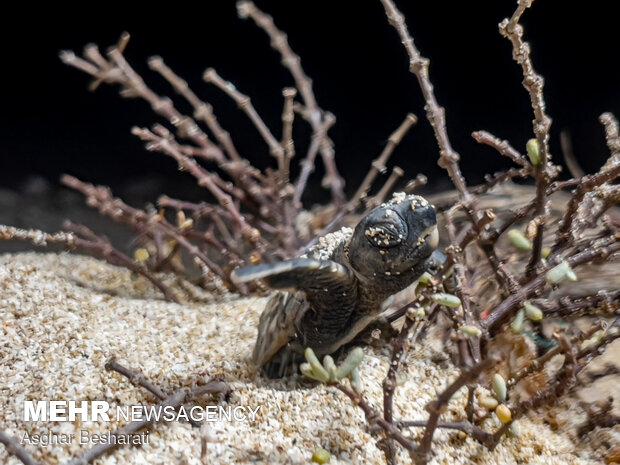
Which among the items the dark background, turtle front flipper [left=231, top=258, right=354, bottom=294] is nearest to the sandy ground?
turtle front flipper [left=231, top=258, right=354, bottom=294]

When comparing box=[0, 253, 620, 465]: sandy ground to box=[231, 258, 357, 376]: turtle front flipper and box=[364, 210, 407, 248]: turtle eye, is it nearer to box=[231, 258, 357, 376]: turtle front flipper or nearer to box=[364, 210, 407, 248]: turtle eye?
box=[231, 258, 357, 376]: turtle front flipper

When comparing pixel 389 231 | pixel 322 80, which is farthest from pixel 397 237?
pixel 322 80

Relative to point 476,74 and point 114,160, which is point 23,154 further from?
point 476,74

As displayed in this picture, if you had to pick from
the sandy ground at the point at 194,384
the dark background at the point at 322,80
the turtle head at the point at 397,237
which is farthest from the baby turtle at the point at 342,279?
the dark background at the point at 322,80

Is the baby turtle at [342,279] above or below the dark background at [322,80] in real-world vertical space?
below

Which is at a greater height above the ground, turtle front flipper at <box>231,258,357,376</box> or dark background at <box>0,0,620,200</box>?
Result: dark background at <box>0,0,620,200</box>

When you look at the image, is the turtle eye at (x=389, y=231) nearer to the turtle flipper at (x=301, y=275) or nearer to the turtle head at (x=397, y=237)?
the turtle head at (x=397, y=237)

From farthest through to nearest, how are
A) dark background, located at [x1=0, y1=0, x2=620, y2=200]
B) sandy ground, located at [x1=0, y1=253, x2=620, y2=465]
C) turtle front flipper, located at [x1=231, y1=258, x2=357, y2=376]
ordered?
dark background, located at [x1=0, y1=0, x2=620, y2=200] < turtle front flipper, located at [x1=231, y1=258, x2=357, y2=376] < sandy ground, located at [x1=0, y1=253, x2=620, y2=465]

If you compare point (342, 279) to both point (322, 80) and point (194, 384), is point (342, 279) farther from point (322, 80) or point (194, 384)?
point (322, 80)
